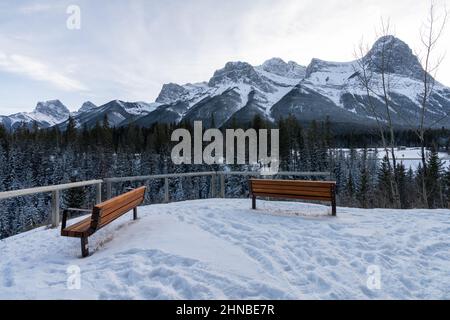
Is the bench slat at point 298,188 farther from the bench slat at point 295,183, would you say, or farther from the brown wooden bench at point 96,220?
the brown wooden bench at point 96,220

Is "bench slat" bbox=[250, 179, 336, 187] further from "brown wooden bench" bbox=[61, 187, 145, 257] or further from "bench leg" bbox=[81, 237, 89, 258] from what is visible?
"bench leg" bbox=[81, 237, 89, 258]

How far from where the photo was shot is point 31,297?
Result: 127 inches

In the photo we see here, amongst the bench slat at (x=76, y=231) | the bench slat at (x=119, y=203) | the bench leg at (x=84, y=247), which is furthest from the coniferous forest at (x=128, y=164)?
the bench leg at (x=84, y=247)

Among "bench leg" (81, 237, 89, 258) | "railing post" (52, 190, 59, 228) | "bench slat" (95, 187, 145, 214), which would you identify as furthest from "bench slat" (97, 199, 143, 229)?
"railing post" (52, 190, 59, 228)

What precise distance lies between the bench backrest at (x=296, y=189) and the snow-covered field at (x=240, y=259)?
0.60m

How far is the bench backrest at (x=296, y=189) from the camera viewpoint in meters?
6.96

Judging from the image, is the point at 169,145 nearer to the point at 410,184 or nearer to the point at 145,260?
the point at 410,184

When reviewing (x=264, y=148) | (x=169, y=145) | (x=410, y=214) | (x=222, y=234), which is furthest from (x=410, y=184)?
(x=222, y=234)

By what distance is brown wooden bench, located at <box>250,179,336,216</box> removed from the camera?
695 centimetres

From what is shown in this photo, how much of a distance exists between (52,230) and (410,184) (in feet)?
189

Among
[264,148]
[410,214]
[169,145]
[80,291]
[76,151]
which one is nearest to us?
[80,291]

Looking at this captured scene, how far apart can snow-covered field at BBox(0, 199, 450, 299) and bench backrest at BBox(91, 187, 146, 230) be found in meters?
0.43
